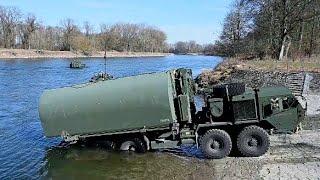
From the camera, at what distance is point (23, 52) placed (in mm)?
126312

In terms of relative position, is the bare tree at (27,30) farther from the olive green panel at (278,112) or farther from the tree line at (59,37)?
the olive green panel at (278,112)

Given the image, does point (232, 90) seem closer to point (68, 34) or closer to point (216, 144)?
point (216, 144)

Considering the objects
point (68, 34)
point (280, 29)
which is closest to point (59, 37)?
point (68, 34)

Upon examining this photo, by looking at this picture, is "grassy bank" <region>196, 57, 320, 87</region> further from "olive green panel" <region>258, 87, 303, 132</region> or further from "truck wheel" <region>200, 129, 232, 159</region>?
"truck wheel" <region>200, 129, 232, 159</region>

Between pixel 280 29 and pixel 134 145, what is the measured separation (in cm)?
3704

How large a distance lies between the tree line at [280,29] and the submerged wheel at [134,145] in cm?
3487

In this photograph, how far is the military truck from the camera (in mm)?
18766

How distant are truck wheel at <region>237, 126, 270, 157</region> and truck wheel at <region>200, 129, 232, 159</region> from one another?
1.71 feet

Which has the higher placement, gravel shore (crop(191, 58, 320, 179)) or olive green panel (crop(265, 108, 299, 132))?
olive green panel (crop(265, 108, 299, 132))

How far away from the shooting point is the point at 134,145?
19.9 metres

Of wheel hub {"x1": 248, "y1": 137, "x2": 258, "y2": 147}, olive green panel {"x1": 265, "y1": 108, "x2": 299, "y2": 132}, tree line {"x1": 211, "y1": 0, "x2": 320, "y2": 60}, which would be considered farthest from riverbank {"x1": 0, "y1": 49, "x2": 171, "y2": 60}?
olive green panel {"x1": 265, "y1": 108, "x2": 299, "y2": 132}

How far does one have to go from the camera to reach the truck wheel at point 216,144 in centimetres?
1872

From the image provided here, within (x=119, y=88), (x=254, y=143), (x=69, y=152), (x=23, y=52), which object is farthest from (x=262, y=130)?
(x=23, y=52)

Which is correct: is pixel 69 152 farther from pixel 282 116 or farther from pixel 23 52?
pixel 23 52
